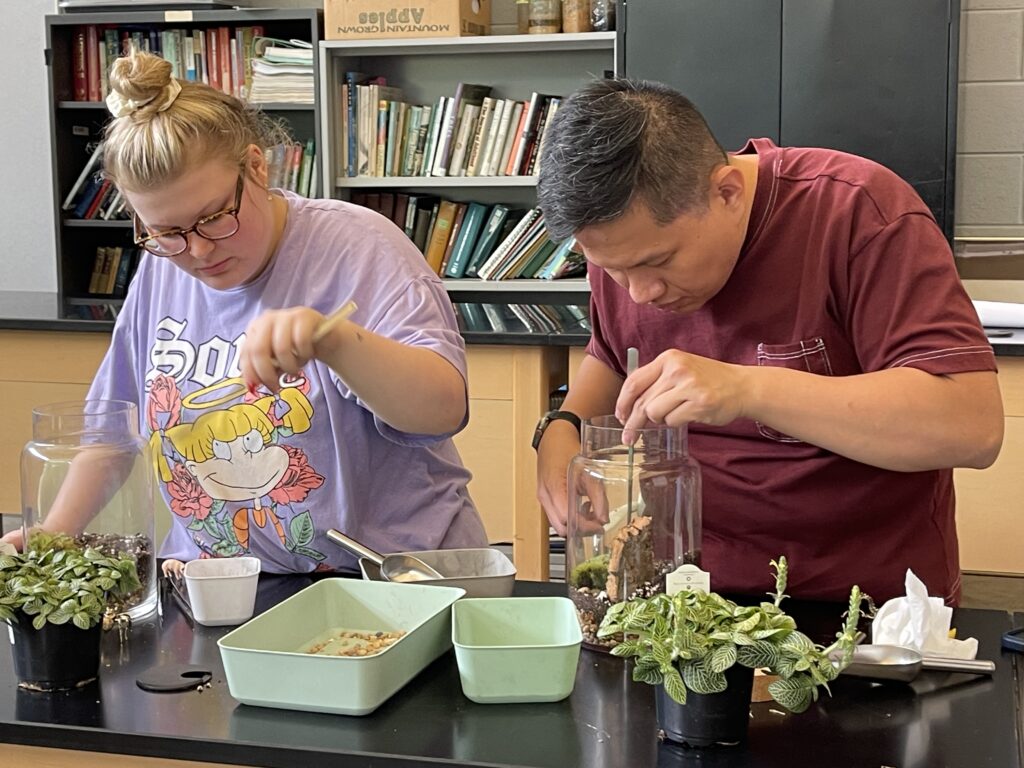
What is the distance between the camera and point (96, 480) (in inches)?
59.3

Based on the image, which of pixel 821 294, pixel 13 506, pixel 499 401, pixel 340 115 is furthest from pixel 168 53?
pixel 821 294

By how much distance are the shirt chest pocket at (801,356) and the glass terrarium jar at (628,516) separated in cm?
21

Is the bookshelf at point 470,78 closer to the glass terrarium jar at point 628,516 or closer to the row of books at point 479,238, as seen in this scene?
the row of books at point 479,238

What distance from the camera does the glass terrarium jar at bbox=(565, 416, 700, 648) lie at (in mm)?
1303

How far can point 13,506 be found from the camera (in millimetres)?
3404

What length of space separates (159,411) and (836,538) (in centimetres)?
86

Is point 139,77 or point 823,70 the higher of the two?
point 823,70

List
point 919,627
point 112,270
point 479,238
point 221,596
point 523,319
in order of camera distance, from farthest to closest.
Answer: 1. point 112,270
2. point 479,238
3. point 523,319
4. point 221,596
5. point 919,627

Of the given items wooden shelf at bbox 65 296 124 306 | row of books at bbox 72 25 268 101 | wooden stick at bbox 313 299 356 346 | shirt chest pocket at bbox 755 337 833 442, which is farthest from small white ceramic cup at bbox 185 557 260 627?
row of books at bbox 72 25 268 101

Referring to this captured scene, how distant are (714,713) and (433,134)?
3178 millimetres

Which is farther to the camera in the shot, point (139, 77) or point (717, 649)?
point (139, 77)

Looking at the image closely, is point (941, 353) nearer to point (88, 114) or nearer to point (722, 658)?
point (722, 658)

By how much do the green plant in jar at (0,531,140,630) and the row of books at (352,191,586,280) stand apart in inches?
109

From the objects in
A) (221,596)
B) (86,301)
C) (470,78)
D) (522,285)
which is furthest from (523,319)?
(221,596)
